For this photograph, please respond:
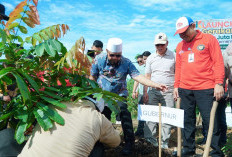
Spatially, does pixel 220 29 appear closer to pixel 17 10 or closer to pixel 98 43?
pixel 98 43

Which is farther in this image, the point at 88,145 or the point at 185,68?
the point at 185,68

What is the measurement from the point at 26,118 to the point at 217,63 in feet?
7.59

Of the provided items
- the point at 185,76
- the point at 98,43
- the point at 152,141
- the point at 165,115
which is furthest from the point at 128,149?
the point at 98,43

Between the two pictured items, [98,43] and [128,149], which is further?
[98,43]

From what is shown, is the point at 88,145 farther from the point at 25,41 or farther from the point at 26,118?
the point at 25,41

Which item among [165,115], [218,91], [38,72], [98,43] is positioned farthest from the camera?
[98,43]

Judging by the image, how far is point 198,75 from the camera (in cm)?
288

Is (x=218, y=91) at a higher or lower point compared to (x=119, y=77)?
lower

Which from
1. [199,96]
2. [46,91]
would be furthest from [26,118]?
[199,96]

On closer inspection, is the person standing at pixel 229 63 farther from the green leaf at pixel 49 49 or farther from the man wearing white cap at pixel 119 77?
the green leaf at pixel 49 49

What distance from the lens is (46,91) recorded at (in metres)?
1.92

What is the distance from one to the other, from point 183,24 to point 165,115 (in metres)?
1.31

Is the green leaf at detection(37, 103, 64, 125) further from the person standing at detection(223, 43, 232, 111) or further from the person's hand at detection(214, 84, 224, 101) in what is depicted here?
the person standing at detection(223, 43, 232, 111)

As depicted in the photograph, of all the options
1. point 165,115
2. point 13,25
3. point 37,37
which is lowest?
point 165,115
